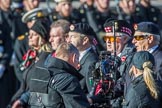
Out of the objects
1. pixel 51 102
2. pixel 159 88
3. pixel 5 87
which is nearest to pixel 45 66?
pixel 51 102

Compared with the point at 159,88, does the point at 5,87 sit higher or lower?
lower

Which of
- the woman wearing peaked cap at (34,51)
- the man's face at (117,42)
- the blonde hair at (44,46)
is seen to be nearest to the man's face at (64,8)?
the woman wearing peaked cap at (34,51)

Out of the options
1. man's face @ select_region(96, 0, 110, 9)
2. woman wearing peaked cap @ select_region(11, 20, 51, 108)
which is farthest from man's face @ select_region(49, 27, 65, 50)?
man's face @ select_region(96, 0, 110, 9)

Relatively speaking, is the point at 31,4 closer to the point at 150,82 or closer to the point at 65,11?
the point at 65,11

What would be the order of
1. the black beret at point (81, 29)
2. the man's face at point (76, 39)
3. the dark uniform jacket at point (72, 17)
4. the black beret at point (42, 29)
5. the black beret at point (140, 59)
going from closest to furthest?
the black beret at point (140, 59) < the man's face at point (76, 39) < the black beret at point (81, 29) < the black beret at point (42, 29) < the dark uniform jacket at point (72, 17)

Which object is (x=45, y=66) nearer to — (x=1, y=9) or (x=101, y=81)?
(x=101, y=81)

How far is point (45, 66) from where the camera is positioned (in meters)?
9.55

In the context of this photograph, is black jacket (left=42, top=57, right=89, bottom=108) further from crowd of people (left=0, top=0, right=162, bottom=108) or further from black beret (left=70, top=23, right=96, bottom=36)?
black beret (left=70, top=23, right=96, bottom=36)

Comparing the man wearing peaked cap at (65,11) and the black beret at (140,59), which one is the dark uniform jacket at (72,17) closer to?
the man wearing peaked cap at (65,11)

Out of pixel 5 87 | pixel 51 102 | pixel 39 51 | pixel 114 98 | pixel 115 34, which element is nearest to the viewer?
pixel 51 102

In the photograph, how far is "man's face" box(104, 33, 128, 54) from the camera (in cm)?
1058

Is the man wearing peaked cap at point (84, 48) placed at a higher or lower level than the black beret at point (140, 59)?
lower

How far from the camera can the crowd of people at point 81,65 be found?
30.1 ft

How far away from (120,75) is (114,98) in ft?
1.08
